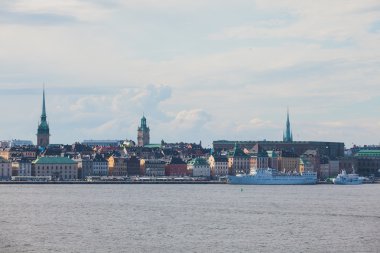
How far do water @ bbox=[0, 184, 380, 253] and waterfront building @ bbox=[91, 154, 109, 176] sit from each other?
76945mm

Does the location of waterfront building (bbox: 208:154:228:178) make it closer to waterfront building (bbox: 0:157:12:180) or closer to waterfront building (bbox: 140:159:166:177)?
Result: waterfront building (bbox: 140:159:166:177)

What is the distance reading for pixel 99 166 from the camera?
156000 mm

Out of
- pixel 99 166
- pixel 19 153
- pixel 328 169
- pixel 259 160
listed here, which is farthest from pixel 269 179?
pixel 19 153

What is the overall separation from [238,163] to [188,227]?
106780 mm

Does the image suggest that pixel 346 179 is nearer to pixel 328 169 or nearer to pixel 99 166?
pixel 328 169

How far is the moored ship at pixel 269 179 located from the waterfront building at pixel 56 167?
2368 centimetres

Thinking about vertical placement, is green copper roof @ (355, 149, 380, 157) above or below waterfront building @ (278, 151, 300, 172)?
above

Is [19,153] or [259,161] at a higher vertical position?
[19,153]

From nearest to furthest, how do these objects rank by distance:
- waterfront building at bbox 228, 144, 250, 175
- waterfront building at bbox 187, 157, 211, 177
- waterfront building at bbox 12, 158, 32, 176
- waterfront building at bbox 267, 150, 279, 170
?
waterfront building at bbox 12, 158, 32, 176
waterfront building at bbox 187, 157, 211, 177
waterfront building at bbox 228, 144, 250, 175
waterfront building at bbox 267, 150, 279, 170

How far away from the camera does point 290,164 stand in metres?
168

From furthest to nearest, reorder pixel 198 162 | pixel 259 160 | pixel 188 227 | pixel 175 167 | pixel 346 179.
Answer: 1. pixel 259 160
2. pixel 175 167
3. pixel 198 162
4. pixel 346 179
5. pixel 188 227

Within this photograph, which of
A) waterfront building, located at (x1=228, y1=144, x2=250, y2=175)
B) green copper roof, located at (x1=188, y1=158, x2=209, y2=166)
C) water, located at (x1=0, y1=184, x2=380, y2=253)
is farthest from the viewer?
waterfront building, located at (x1=228, y1=144, x2=250, y2=175)

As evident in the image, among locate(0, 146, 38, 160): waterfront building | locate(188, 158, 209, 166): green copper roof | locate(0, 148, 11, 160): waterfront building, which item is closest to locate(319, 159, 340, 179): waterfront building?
locate(188, 158, 209, 166): green copper roof

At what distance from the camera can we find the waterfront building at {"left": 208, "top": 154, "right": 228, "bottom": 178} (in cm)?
16012
